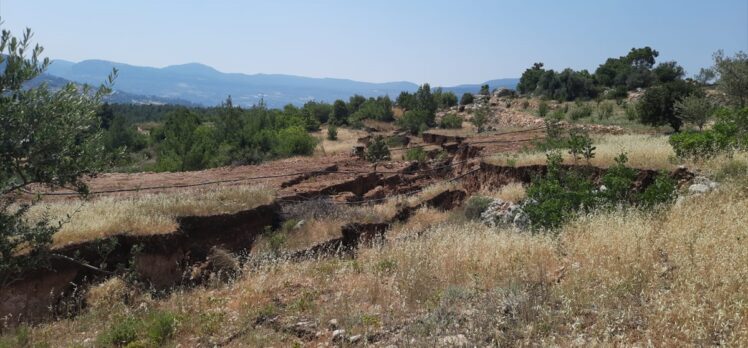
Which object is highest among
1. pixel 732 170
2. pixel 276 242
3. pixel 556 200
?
pixel 732 170

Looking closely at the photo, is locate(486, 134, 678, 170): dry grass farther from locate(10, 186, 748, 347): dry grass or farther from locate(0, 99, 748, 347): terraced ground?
locate(10, 186, 748, 347): dry grass

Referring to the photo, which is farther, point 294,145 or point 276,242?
point 294,145

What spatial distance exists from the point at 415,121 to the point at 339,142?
5.81 metres

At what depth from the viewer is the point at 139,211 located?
958 cm

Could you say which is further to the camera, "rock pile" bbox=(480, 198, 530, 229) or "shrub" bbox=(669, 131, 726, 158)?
"shrub" bbox=(669, 131, 726, 158)

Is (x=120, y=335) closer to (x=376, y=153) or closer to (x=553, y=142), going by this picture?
(x=553, y=142)

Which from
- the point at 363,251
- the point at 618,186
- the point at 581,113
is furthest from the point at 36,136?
the point at 581,113

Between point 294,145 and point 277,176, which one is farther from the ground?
point 277,176

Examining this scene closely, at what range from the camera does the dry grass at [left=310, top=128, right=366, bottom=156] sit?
28.8 metres

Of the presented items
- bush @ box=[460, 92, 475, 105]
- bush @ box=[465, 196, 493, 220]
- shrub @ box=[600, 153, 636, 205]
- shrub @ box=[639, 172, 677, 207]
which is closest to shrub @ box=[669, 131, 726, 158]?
shrub @ box=[600, 153, 636, 205]

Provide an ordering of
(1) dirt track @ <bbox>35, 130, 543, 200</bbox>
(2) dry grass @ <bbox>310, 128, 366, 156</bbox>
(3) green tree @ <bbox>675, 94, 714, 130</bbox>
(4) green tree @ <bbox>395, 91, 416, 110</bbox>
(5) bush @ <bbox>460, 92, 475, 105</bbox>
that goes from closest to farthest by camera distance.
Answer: (1) dirt track @ <bbox>35, 130, 543, 200</bbox>, (3) green tree @ <bbox>675, 94, 714, 130</bbox>, (2) dry grass @ <bbox>310, 128, 366, 156</bbox>, (4) green tree @ <bbox>395, 91, 416, 110</bbox>, (5) bush @ <bbox>460, 92, 475, 105</bbox>

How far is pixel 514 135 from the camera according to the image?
2361cm

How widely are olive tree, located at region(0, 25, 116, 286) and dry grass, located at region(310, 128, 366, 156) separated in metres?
22.6

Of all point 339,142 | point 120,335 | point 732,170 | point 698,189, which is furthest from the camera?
point 339,142
